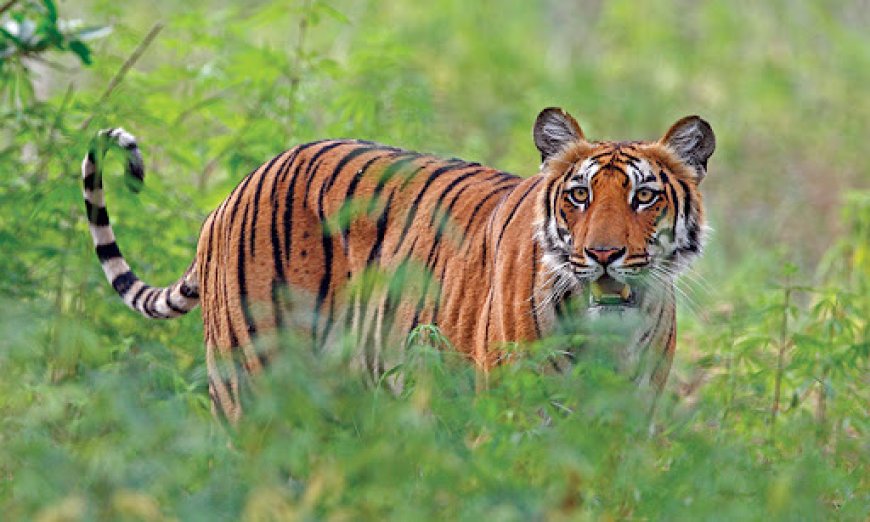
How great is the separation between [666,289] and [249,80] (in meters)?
2.97

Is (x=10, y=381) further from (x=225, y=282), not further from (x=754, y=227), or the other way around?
(x=754, y=227)

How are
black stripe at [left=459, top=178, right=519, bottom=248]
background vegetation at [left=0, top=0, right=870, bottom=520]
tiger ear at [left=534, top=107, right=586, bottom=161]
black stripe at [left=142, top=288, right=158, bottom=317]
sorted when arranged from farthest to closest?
black stripe at [left=142, top=288, right=158, bottom=317], black stripe at [left=459, top=178, right=519, bottom=248], tiger ear at [left=534, top=107, right=586, bottom=161], background vegetation at [left=0, top=0, right=870, bottom=520]

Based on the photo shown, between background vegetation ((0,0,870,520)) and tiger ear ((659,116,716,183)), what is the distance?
443 millimetres

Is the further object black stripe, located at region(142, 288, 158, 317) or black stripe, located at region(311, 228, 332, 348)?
black stripe, located at region(142, 288, 158, 317)

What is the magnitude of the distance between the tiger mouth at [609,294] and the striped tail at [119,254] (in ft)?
4.88

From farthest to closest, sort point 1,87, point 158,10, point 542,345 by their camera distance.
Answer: point 158,10 < point 1,87 < point 542,345

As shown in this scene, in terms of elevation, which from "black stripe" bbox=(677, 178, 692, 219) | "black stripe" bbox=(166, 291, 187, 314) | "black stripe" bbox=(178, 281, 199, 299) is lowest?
"black stripe" bbox=(166, 291, 187, 314)

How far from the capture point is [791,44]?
11531 millimetres

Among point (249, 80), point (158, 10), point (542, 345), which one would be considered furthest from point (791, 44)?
point (542, 345)

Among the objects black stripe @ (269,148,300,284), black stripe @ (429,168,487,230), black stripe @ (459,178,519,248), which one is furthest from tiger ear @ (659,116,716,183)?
black stripe @ (269,148,300,284)

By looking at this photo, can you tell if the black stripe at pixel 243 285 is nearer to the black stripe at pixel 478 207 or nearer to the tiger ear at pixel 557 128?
the black stripe at pixel 478 207

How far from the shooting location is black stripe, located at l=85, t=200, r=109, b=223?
15.4 feet

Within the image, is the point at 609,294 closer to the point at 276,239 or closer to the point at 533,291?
the point at 533,291

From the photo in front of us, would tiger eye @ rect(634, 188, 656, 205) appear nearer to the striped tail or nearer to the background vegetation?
the background vegetation
